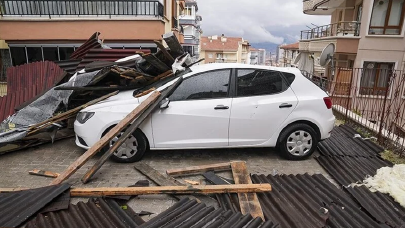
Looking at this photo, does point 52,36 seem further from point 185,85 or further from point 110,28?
point 185,85

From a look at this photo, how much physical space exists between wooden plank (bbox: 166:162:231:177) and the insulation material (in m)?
2.16

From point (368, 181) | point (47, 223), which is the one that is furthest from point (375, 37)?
point (47, 223)

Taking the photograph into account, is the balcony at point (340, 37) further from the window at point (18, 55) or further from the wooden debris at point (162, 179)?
the window at point (18, 55)

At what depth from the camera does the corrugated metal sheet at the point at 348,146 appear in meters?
5.24

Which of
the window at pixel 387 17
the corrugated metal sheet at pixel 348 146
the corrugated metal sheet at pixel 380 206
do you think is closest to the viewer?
the corrugated metal sheet at pixel 380 206

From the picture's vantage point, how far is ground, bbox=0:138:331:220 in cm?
404

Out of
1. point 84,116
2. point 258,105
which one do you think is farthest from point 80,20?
point 258,105

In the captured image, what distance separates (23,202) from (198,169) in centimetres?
240

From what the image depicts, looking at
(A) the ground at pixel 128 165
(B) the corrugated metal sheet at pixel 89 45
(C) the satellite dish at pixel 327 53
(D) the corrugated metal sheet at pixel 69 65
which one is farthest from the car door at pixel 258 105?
(C) the satellite dish at pixel 327 53

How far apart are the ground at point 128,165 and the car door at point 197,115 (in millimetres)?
367

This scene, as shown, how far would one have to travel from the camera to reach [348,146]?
5.61 meters

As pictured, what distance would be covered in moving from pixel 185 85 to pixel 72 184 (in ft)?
7.74

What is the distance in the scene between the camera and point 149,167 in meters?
4.42

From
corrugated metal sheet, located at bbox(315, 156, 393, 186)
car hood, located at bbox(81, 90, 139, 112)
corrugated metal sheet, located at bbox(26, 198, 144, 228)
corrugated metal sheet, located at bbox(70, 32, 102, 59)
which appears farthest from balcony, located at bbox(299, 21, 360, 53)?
corrugated metal sheet, located at bbox(26, 198, 144, 228)
